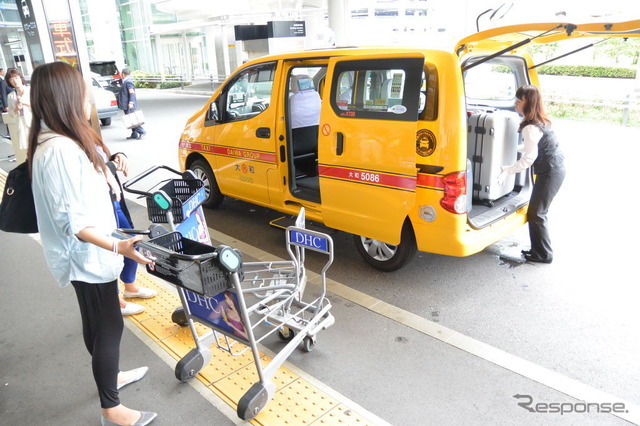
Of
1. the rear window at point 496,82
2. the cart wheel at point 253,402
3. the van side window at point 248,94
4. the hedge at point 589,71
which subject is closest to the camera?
the cart wheel at point 253,402

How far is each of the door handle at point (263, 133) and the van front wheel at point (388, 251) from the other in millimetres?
1441

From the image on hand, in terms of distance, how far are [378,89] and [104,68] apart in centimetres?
1695

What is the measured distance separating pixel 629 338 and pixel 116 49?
3455 cm

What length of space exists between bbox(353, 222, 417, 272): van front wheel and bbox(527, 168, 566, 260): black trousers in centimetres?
123

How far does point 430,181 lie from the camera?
374 cm

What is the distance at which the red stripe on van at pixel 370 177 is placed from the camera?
379 centimetres

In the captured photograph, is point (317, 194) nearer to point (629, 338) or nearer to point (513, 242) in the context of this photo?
point (513, 242)

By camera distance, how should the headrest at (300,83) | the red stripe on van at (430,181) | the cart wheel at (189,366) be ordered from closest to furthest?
1. the cart wheel at (189,366)
2. the red stripe on van at (430,181)
3. the headrest at (300,83)

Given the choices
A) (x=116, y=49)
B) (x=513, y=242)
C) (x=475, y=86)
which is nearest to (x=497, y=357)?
(x=513, y=242)

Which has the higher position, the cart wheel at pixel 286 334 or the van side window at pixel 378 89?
the van side window at pixel 378 89

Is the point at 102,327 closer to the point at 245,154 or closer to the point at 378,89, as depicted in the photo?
the point at 378,89

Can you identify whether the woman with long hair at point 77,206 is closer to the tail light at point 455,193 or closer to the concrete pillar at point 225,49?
the tail light at point 455,193

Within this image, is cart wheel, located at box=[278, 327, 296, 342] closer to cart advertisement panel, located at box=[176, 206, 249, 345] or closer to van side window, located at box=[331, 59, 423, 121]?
cart advertisement panel, located at box=[176, 206, 249, 345]

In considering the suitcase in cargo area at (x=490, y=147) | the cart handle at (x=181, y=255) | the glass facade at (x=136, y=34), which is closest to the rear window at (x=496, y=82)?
the suitcase in cargo area at (x=490, y=147)
